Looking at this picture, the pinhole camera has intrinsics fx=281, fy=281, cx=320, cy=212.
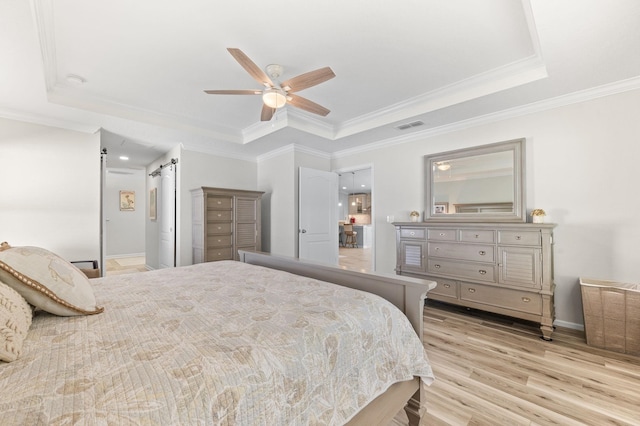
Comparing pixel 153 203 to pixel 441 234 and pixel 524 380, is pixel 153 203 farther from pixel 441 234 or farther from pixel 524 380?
pixel 524 380

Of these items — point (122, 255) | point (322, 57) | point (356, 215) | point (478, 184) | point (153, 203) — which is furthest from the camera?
point (356, 215)

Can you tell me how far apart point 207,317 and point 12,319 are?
61 centimetres

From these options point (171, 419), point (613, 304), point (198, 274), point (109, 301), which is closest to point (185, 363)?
point (171, 419)

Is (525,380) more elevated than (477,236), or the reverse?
(477,236)

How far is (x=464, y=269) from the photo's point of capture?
3.29 metres

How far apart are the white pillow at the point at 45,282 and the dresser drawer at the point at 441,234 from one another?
10.9 feet

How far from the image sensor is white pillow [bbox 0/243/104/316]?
1.12 metres

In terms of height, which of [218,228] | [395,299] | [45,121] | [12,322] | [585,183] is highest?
[45,121]

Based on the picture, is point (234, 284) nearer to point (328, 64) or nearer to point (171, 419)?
point (171, 419)

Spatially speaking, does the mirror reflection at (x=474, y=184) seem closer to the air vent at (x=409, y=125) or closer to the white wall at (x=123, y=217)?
the air vent at (x=409, y=125)

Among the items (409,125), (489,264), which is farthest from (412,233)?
(409,125)

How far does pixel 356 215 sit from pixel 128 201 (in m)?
8.83

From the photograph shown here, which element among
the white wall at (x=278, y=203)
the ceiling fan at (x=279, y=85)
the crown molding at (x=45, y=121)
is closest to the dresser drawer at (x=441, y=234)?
Result: the ceiling fan at (x=279, y=85)

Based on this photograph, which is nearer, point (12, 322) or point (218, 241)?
point (12, 322)
